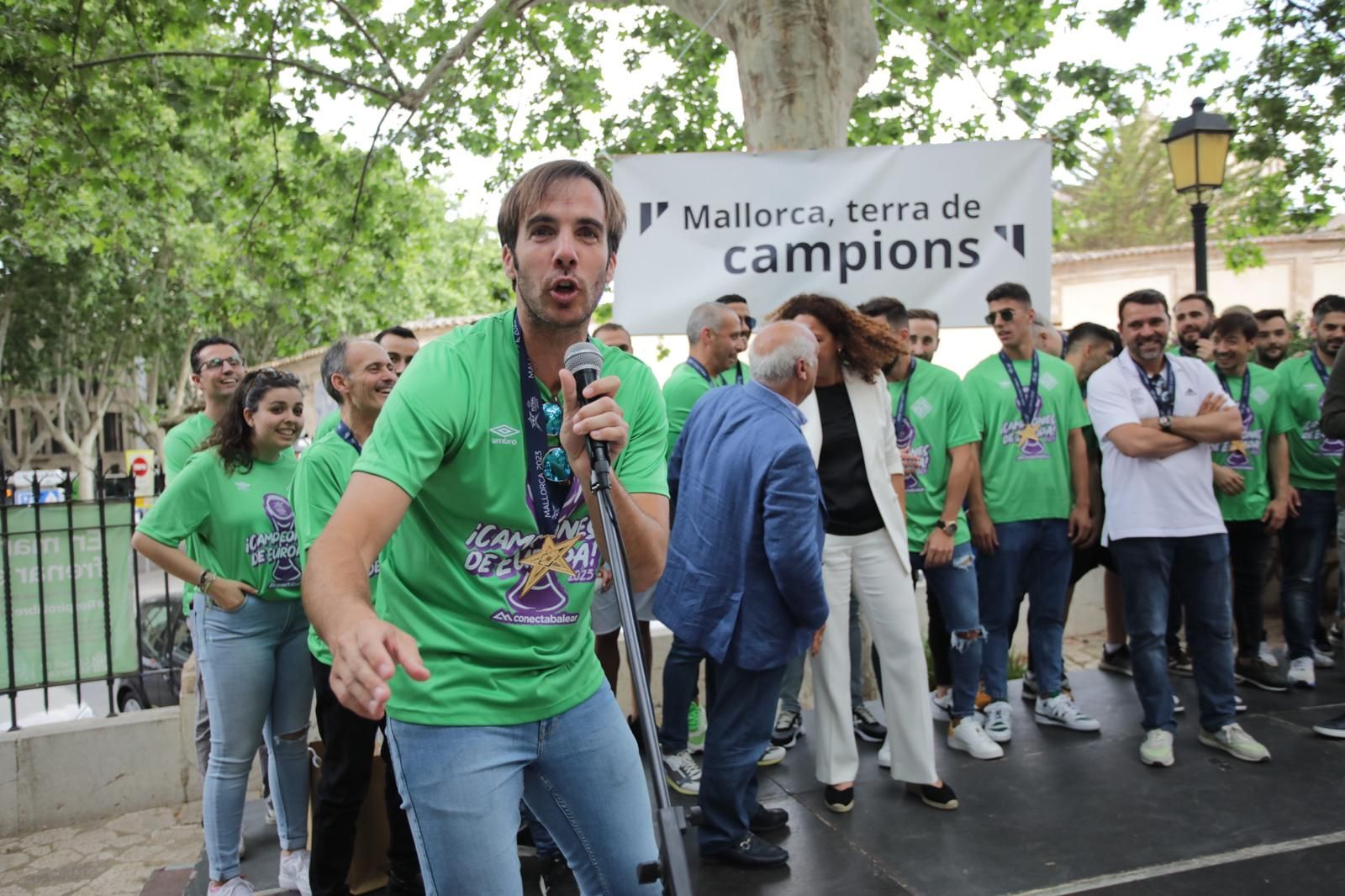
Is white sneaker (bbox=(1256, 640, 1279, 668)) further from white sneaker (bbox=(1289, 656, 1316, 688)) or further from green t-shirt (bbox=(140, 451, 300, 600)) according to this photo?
green t-shirt (bbox=(140, 451, 300, 600))

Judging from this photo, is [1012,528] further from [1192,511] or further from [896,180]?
[896,180]

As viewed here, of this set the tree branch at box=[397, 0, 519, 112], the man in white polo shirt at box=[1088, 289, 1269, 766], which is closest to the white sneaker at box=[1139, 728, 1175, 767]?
the man in white polo shirt at box=[1088, 289, 1269, 766]

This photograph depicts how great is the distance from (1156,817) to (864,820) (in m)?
1.27

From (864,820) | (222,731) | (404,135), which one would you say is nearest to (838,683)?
(864,820)

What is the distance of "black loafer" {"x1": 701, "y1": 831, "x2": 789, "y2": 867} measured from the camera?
430cm

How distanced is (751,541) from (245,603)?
205 centimetres

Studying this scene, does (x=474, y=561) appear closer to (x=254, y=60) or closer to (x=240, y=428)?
(x=240, y=428)

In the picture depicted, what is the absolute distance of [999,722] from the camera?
5.73 m

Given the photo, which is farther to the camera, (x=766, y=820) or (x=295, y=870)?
(x=766, y=820)

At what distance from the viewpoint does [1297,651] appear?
21.9 feet

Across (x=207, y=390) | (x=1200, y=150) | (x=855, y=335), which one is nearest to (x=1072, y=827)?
(x=855, y=335)

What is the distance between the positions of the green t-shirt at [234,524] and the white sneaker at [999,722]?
3.71 meters

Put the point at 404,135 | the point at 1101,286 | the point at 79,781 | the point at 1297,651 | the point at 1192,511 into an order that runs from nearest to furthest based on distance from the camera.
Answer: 1. the point at 1192,511
2. the point at 79,781
3. the point at 1297,651
4. the point at 404,135
5. the point at 1101,286

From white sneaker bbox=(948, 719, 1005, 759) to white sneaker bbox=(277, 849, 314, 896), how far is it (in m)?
3.28
